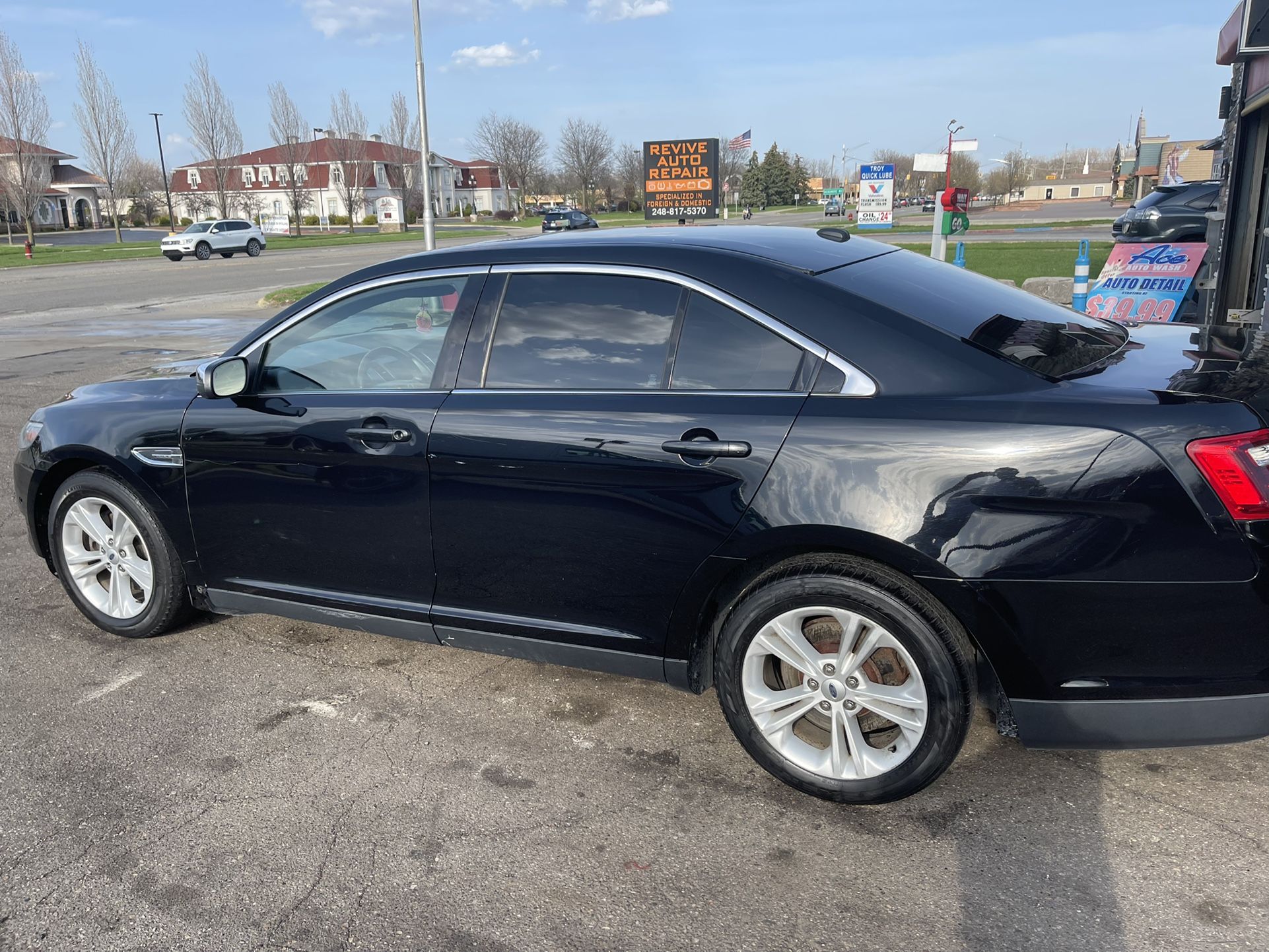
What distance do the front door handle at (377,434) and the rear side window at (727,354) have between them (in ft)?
3.29

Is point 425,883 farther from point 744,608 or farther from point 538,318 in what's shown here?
point 538,318

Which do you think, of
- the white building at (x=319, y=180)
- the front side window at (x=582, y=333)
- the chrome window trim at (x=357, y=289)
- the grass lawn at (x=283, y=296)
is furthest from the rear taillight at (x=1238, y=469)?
the white building at (x=319, y=180)

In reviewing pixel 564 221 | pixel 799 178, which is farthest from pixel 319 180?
pixel 799 178

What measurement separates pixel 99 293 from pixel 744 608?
25.3m

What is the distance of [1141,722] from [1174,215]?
13853 mm

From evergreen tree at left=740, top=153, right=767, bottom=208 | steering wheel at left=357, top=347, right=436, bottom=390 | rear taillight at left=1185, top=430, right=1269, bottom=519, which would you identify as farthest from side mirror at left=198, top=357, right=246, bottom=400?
evergreen tree at left=740, top=153, right=767, bottom=208

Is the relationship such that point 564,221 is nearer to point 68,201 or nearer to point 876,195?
point 876,195

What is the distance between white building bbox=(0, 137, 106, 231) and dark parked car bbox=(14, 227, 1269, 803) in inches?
3455

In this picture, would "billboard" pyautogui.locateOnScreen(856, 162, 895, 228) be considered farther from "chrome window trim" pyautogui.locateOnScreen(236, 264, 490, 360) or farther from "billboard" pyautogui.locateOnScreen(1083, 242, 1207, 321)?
"chrome window trim" pyautogui.locateOnScreen(236, 264, 490, 360)

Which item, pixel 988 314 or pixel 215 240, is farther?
pixel 215 240

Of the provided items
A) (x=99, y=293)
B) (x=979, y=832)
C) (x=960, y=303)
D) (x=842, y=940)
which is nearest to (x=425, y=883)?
(x=842, y=940)

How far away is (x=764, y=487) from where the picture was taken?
2881mm

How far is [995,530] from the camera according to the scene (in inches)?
104

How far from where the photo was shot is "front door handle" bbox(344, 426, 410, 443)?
3.44 m
